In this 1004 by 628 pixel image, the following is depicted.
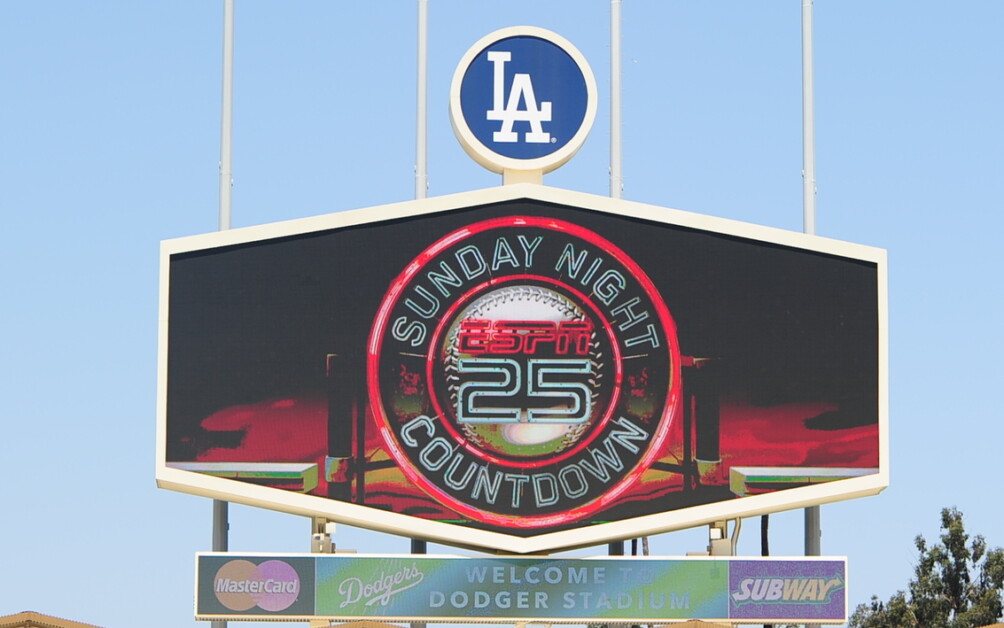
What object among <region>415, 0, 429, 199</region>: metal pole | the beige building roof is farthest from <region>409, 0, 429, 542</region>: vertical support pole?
the beige building roof

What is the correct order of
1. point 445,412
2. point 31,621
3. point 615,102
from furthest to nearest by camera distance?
1. point 615,102
2. point 445,412
3. point 31,621

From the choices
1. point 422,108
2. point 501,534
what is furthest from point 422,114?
point 501,534

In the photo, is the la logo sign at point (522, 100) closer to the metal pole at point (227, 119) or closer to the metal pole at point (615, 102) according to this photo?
the metal pole at point (615, 102)

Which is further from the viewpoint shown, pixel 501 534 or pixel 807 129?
pixel 807 129

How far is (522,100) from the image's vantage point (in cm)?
2861

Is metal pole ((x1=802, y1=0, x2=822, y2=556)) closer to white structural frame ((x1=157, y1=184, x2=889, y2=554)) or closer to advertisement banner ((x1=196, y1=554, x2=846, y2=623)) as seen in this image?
white structural frame ((x1=157, y1=184, x2=889, y2=554))

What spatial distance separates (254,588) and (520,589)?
11.3ft

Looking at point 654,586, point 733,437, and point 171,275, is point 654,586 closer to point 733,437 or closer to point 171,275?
point 733,437

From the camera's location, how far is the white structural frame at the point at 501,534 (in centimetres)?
2683

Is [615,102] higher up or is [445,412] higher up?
[615,102]

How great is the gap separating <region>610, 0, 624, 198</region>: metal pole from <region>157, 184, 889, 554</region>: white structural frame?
1433 millimetres

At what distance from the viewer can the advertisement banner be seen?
26.5 m

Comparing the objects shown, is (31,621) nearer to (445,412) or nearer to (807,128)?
(445,412)

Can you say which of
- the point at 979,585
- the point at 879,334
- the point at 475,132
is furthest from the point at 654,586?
the point at 979,585
